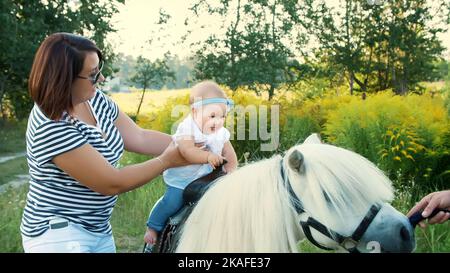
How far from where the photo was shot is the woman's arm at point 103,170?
1.78 metres

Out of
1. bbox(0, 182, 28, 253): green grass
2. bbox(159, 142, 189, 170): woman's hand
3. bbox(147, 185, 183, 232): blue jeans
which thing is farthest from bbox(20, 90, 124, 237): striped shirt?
bbox(0, 182, 28, 253): green grass

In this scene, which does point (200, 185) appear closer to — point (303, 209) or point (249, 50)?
point (303, 209)

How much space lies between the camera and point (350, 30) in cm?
1224

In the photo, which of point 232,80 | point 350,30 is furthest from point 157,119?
point 350,30

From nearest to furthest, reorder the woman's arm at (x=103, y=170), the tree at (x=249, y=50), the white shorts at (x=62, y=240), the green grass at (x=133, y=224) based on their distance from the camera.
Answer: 1. the woman's arm at (x=103, y=170)
2. the white shorts at (x=62, y=240)
3. the green grass at (x=133, y=224)
4. the tree at (x=249, y=50)

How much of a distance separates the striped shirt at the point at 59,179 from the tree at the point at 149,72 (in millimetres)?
10992

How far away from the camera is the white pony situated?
1.67 meters

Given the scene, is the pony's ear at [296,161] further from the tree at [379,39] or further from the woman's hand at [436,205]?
the tree at [379,39]

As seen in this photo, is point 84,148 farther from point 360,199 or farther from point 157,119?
point 157,119

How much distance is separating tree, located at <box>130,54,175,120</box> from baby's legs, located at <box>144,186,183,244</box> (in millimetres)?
10629

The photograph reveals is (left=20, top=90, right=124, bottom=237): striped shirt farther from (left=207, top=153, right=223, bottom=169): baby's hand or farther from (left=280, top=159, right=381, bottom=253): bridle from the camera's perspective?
(left=280, top=159, right=381, bottom=253): bridle

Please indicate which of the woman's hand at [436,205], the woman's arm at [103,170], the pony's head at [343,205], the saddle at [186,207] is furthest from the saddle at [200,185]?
the woman's hand at [436,205]

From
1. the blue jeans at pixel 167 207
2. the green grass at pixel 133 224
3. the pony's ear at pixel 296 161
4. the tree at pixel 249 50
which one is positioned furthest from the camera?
the tree at pixel 249 50
